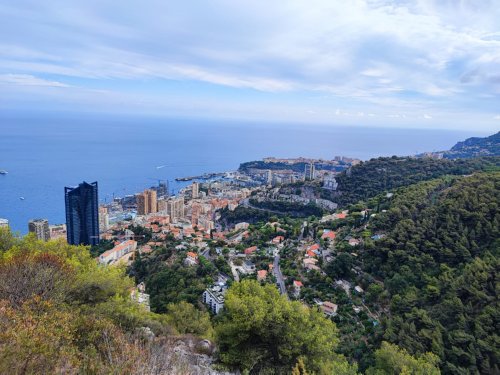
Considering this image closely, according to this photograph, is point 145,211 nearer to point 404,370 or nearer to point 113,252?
point 113,252

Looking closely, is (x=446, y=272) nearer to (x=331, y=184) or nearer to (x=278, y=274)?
(x=278, y=274)

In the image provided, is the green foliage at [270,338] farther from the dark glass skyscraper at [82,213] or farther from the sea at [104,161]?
the sea at [104,161]

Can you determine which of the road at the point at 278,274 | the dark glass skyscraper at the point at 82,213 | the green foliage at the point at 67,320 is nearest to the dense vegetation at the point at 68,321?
the green foliage at the point at 67,320

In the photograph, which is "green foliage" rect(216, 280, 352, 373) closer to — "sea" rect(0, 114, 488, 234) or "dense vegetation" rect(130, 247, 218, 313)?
"dense vegetation" rect(130, 247, 218, 313)

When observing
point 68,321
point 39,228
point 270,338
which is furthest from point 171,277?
point 39,228

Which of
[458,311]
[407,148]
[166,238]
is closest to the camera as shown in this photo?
[458,311]

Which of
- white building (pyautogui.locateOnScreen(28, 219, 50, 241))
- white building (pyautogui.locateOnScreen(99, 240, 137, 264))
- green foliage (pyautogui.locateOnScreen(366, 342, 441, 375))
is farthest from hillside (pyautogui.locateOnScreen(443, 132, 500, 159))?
white building (pyautogui.locateOnScreen(28, 219, 50, 241))

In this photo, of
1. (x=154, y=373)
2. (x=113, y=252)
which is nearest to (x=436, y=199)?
(x=154, y=373)
